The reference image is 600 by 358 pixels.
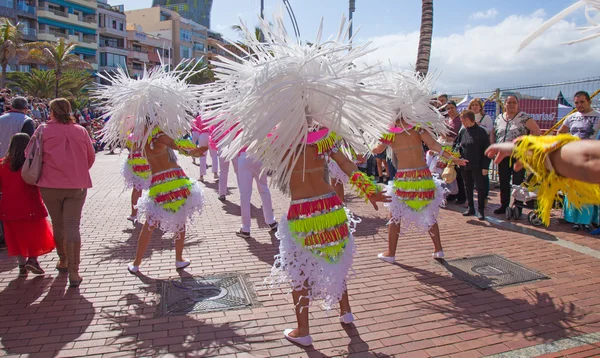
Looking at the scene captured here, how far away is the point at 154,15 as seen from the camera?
69.1 meters

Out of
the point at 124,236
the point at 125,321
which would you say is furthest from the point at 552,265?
the point at 124,236

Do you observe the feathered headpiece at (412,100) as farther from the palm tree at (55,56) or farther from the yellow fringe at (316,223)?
the palm tree at (55,56)

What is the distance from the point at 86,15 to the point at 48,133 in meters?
55.0

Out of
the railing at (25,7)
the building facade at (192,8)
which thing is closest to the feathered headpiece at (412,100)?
the railing at (25,7)

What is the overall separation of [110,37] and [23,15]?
492 inches

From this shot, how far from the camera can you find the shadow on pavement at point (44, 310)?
11.3 ft

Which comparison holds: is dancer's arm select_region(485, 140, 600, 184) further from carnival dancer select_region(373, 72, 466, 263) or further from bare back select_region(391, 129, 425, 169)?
bare back select_region(391, 129, 425, 169)

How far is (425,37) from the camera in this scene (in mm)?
11453

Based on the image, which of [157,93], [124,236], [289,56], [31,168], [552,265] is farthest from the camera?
[124,236]

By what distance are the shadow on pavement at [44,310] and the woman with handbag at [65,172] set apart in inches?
11.8

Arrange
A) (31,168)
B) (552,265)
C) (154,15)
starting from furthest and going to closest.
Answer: (154,15) < (552,265) < (31,168)

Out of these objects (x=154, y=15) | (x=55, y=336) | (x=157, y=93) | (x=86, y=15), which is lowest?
(x=55, y=336)

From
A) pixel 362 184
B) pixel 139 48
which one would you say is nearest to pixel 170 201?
pixel 362 184

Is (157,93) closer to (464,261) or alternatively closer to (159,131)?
(159,131)
